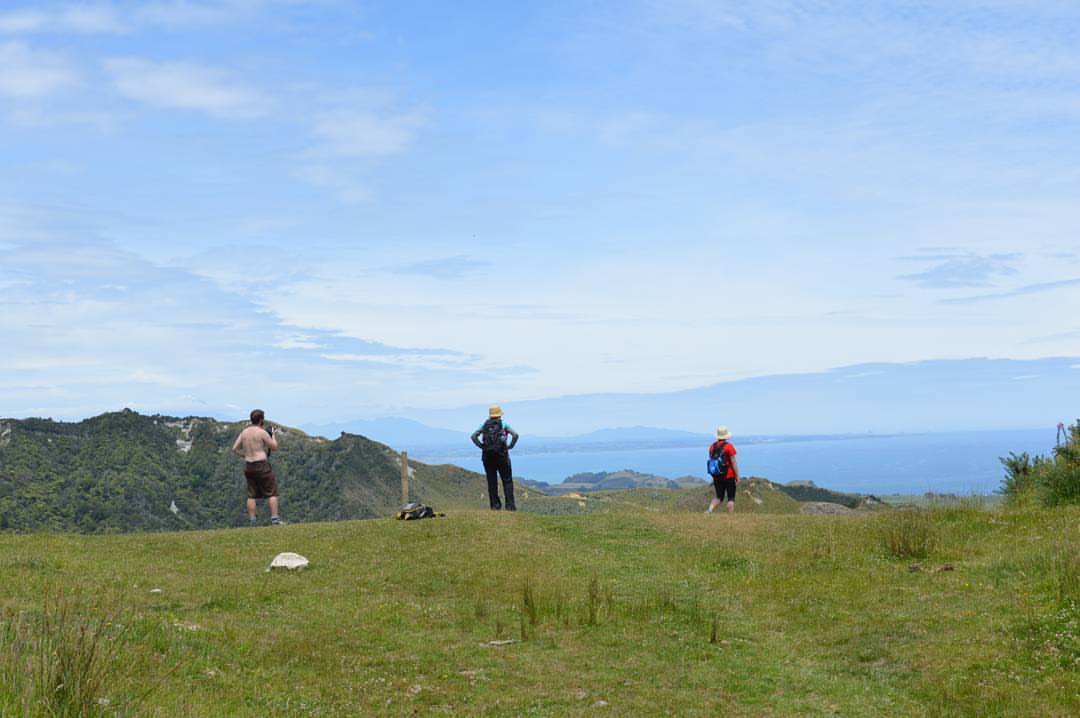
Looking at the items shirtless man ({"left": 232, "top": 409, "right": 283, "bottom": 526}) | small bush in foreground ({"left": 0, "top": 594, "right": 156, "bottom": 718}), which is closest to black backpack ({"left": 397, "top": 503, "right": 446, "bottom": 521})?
shirtless man ({"left": 232, "top": 409, "right": 283, "bottom": 526})

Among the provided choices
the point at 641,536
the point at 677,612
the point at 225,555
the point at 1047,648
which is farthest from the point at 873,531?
the point at 225,555

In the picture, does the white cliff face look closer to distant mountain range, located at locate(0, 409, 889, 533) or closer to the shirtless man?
distant mountain range, located at locate(0, 409, 889, 533)

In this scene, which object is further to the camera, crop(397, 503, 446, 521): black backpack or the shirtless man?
crop(397, 503, 446, 521): black backpack

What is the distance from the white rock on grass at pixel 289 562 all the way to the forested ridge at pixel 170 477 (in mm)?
33382

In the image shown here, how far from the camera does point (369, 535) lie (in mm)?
24844

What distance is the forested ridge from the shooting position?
5097cm

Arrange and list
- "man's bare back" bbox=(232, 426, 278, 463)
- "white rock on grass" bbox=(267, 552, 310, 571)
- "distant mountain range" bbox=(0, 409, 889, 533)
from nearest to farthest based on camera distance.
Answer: "white rock on grass" bbox=(267, 552, 310, 571) < "man's bare back" bbox=(232, 426, 278, 463) < "distant mountain range" bbox=(0, 409, 889, 533)

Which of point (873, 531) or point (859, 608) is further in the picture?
point (873, 531)

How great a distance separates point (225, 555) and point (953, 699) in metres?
17.8

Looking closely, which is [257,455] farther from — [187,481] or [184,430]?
[184,430]

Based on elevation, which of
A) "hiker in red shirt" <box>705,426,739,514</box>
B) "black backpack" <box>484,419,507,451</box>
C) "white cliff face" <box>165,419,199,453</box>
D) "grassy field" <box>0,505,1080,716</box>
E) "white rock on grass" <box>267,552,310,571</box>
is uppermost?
"white cliff face" <box>165,419,199,453</box>

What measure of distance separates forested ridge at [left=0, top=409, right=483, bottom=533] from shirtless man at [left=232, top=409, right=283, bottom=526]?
25951 millimetres

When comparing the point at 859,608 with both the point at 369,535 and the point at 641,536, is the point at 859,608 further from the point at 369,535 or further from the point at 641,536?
the point at 369,535

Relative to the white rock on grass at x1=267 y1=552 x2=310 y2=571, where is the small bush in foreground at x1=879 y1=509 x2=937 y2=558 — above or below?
below
